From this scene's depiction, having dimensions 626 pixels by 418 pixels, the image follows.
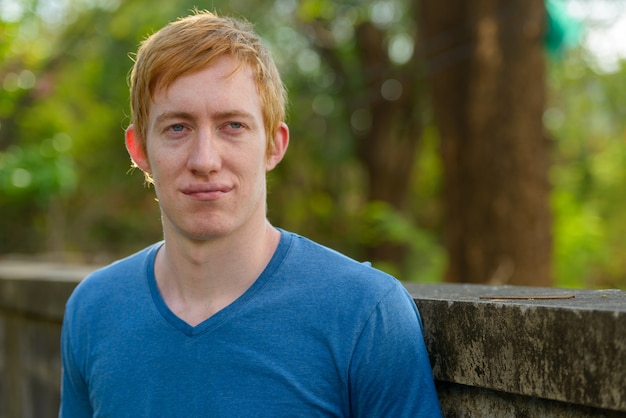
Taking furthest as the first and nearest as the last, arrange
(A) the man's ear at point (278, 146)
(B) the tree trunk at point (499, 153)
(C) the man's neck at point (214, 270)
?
Answer: (B) the tree trunk at point (499, 153), (A) the man's ear at point (278, 146), (C) the man's neck at point (214, 270)

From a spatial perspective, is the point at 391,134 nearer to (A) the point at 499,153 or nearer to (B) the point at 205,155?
(A) the point at 499,153

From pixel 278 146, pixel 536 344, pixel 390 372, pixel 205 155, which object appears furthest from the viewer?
pixel 278 146

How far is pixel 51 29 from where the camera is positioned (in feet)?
60.6

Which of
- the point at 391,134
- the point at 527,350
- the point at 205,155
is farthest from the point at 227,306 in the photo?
the point at 391,134

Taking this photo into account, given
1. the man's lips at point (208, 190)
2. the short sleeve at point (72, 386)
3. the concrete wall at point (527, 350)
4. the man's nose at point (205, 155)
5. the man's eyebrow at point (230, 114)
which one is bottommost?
the short sleeve at point (72, 386)

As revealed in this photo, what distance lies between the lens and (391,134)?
58.3 ft

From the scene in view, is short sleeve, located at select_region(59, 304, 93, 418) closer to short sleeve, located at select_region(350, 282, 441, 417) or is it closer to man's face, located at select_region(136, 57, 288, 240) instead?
man's face, located at select_region(136, 57, 288, 240)

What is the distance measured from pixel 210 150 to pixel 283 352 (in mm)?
519

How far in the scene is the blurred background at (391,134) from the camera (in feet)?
23.6

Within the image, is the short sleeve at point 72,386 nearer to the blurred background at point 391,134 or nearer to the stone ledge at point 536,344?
the stone ledge at point 536,344

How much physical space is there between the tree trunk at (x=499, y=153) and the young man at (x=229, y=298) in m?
4.70

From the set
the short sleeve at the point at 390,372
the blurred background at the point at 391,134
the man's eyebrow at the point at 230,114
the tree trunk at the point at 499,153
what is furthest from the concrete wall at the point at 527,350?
the tree trunk at the point at 499,153

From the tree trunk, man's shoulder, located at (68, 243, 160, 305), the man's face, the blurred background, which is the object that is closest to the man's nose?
the man's face

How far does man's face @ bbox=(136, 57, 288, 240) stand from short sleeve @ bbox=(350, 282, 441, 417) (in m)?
0.46
